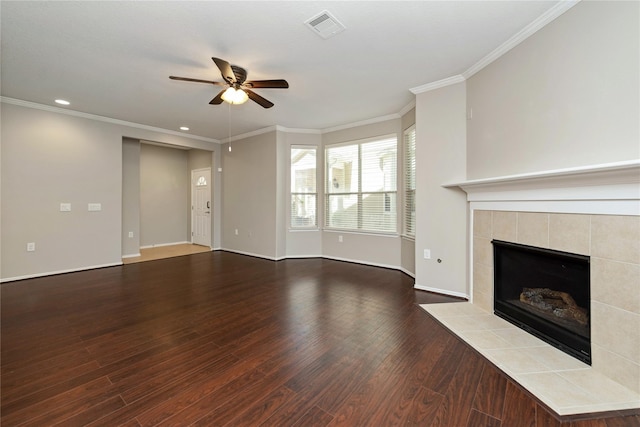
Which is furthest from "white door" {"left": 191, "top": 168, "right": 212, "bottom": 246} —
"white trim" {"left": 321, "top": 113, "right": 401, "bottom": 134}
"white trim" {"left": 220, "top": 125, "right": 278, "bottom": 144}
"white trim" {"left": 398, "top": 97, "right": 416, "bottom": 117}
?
"white trim" {"left": 398, "top": 97, "right": 416, "bottom": 117}

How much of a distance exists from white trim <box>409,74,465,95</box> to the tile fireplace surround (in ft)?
5.06

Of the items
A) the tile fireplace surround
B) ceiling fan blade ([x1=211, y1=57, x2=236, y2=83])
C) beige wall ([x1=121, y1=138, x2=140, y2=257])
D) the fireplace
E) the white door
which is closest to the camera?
the tile fireplace surround

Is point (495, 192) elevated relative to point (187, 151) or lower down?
lower down

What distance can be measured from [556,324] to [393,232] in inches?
107

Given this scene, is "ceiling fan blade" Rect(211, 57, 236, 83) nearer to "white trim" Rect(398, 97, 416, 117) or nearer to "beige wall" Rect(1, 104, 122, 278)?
"white trim" Rect(398, 97, 416, 117)

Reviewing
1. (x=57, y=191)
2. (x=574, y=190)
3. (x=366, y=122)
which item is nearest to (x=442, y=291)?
(x=574, y=190)

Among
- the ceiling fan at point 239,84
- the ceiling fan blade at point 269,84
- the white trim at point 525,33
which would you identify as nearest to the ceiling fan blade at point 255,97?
the ceiling fan at point 239,84

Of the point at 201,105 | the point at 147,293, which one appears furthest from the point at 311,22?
the point at 147,293

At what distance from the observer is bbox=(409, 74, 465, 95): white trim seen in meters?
3.27

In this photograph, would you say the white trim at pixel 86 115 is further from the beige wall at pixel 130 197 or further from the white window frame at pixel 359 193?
the white window frame at pixel 359 193

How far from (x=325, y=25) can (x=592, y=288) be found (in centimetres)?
293

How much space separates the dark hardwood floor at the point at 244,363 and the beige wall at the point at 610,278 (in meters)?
0.40

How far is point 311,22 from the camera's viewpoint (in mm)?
2285

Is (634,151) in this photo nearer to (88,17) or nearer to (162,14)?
(162,14)
